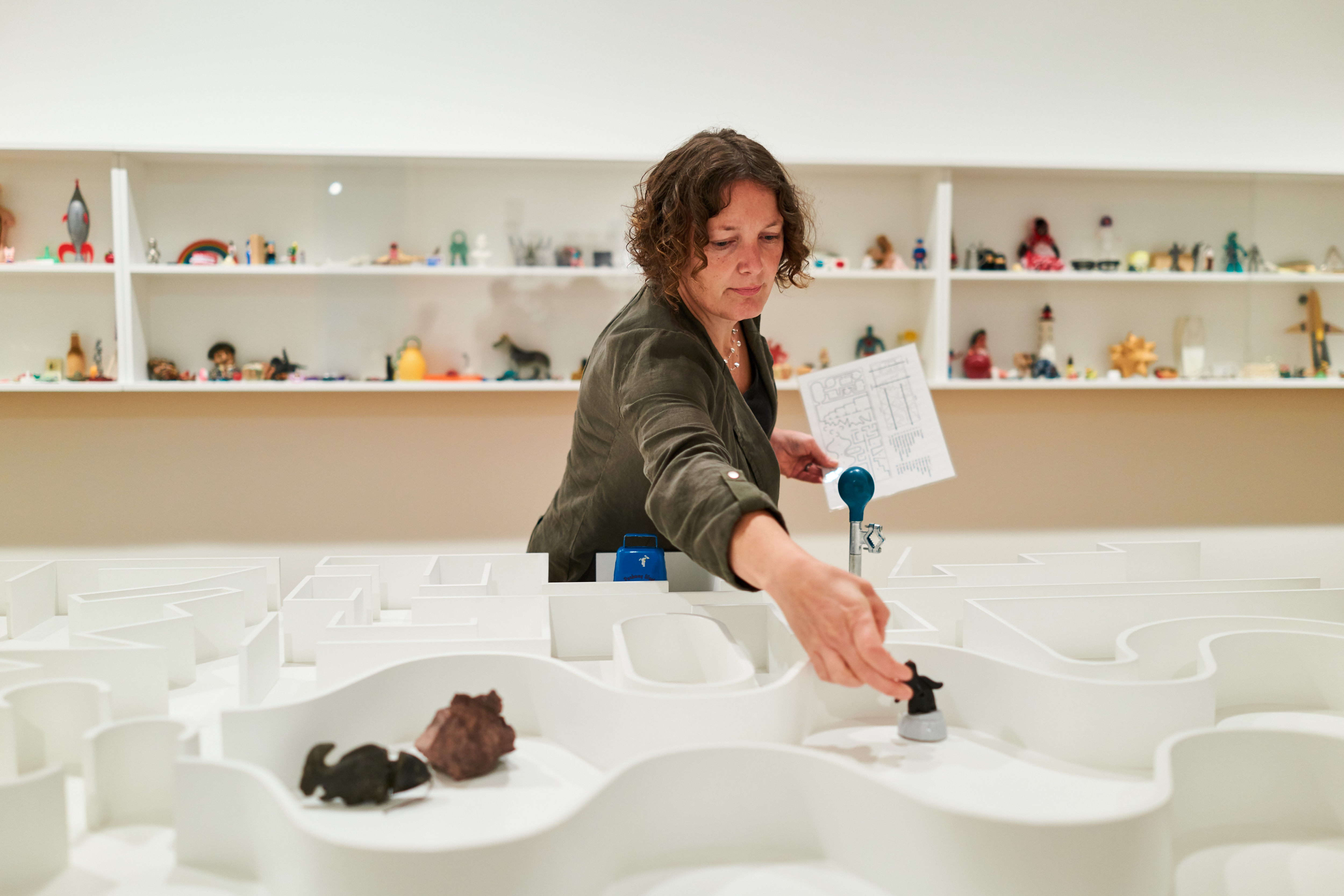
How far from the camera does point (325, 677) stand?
1035 millimetres

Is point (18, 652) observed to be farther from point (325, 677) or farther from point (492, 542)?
point (492, 542)

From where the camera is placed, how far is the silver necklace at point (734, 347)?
5.25 ft

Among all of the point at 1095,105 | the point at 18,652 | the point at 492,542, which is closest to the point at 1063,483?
the point at 1095,105

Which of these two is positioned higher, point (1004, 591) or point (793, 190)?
point (793, 190)

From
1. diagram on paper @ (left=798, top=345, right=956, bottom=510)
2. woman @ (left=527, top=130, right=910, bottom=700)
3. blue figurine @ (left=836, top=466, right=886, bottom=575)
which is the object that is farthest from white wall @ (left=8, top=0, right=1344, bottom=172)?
blue figurine @ (left=836, top=466, right=886, bottom=575)

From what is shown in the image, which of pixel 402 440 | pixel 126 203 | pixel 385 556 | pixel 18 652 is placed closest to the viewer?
pixel 18 652

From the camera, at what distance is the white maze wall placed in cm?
72

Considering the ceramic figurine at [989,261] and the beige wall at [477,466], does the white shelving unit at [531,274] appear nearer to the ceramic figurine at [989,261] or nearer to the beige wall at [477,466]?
the ceramic figurine at [989,261]

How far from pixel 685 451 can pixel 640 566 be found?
14.7 inches

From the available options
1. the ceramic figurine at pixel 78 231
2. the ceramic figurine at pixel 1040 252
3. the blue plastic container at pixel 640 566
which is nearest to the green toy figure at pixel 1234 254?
the ceramic figurine at pixel 1040 252

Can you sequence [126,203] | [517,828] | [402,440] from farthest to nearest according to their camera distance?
[402,440] → [126,203] → [517,828]

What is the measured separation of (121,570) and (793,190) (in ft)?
4.10

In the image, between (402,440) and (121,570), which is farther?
(402,440)

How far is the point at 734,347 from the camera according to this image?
65.7 inches
